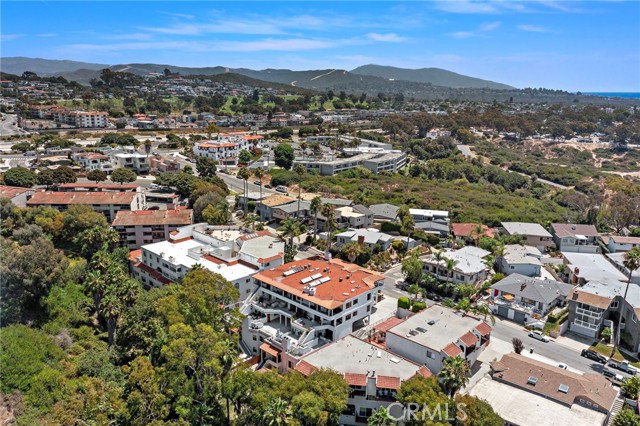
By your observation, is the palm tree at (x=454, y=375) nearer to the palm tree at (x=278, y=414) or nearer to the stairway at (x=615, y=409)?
the palm tree at (x=278, y=414)

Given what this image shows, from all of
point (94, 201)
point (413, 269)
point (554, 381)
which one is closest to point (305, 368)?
point (554, 381)

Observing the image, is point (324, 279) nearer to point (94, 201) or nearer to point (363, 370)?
point (363, 370)

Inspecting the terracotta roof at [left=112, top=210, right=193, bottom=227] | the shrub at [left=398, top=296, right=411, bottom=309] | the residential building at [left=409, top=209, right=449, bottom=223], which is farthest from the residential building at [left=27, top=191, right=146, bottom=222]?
the residential building at [left=409, top=209, right=449, bottom=223]

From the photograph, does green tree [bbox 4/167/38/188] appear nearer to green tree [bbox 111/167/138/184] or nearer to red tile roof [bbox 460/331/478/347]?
green tree [bbox 111/167/138/184]

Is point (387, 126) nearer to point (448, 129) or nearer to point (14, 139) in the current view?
point (448, 129)

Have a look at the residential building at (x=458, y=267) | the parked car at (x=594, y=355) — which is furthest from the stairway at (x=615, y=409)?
the residential building at (x=458, y=267)

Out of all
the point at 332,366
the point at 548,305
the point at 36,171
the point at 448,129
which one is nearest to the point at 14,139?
the point at 36,171
